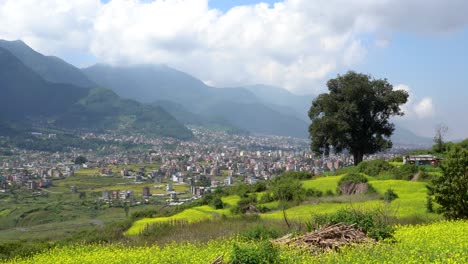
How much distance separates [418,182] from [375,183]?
228cm

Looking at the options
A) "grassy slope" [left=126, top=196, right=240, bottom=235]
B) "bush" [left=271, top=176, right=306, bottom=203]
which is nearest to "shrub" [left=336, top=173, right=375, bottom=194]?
"bush" [left=271, top=176, right=306, bottom=203]

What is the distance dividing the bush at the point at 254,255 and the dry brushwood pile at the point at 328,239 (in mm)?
1938

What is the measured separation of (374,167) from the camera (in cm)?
3041

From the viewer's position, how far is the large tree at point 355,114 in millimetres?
37969

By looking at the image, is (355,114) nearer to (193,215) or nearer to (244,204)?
(244,204)

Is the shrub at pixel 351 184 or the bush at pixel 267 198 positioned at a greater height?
the shrub at pixel 351 184

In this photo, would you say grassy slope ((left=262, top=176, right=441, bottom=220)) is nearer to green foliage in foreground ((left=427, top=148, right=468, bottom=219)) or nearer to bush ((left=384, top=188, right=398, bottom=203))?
bush ((left=384, top=188, right=398, bottom=203))

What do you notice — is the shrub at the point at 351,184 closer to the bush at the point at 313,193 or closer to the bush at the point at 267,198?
the bush at the point at 313,193

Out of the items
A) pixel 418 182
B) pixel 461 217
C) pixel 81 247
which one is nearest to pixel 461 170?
pixel 461 217

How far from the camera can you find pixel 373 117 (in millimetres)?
39969

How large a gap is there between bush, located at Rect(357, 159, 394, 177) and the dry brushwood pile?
18121mm

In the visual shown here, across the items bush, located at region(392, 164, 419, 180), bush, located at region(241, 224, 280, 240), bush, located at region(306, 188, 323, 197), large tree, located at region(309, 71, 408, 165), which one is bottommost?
bush, located at region(241, 224, 280, 240)

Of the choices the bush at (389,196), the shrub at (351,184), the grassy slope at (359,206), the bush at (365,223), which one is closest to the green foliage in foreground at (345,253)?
the bush at (365,223)

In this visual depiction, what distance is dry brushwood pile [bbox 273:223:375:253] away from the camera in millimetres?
11852
